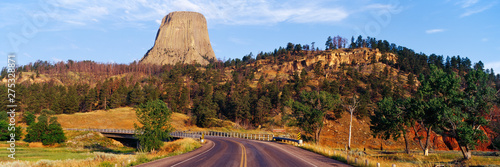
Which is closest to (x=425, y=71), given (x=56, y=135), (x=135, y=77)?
(x=56, y=135)

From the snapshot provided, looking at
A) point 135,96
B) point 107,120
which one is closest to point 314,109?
point 107,120

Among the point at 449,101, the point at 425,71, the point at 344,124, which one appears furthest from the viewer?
the point at 425,71

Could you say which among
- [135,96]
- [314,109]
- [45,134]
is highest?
[135,96]

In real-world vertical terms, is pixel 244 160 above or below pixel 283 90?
below

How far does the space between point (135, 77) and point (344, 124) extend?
434 ft

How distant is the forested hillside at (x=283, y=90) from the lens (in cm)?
5478

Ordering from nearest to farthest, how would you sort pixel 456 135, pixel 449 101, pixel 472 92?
pixel 456 135
pixel 472 92
pixel 449 101

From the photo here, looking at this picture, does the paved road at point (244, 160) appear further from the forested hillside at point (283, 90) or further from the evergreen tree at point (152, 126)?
the forested hillside at point (283, 90)

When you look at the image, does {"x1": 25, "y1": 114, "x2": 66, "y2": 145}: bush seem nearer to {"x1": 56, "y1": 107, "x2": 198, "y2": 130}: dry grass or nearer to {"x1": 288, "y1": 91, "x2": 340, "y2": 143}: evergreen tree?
{"x1": 56, "y1": 107, "x2": 198, "y2": 130}: dry grass

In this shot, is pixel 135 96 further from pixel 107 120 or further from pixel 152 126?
pixel 152 126

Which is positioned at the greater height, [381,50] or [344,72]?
[381,50]

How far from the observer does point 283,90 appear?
102m

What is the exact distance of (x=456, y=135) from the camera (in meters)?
Result: 25.3

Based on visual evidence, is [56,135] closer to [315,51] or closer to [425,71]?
[425,71]
